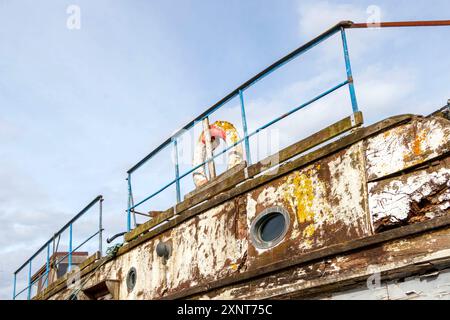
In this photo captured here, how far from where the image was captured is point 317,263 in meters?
5.40

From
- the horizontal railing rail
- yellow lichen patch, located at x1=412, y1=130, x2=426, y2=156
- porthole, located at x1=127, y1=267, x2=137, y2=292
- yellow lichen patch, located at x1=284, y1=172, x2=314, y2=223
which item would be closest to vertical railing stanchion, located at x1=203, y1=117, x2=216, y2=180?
the horizontal railing rail

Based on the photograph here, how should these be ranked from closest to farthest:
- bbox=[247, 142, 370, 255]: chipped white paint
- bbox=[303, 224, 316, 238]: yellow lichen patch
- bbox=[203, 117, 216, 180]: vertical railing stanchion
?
bbox=[247, 142, 370, 255]: chipped white paint
bbox=[303, 224, 316, 238]: yellow lichen patch
bbox=[203, 117, 216, 180]: vertical railing stanchion

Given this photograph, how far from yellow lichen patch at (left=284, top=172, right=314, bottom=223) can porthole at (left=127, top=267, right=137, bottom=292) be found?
3540 mm

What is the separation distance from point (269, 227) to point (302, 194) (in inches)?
27.2

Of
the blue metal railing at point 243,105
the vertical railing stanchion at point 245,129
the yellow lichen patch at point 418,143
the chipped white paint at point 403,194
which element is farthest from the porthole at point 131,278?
the yellow lichen patch at point 418,143

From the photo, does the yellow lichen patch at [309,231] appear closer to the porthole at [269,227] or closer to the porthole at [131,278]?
the porthole at [269,227]

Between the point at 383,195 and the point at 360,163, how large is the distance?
46 centimetres

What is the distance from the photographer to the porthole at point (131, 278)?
28.1 ft

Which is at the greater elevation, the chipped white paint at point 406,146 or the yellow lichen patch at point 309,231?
the chipped white paint at point 406,146

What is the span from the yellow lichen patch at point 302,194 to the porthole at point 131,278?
354cm

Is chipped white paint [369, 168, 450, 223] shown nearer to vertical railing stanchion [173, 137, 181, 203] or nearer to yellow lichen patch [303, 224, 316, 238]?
yellow lichen patch [303, 224, 316, 238]

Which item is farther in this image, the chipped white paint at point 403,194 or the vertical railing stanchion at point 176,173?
the vertical railing stanchion at point 176,173

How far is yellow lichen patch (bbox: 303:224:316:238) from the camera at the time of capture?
5657mm
